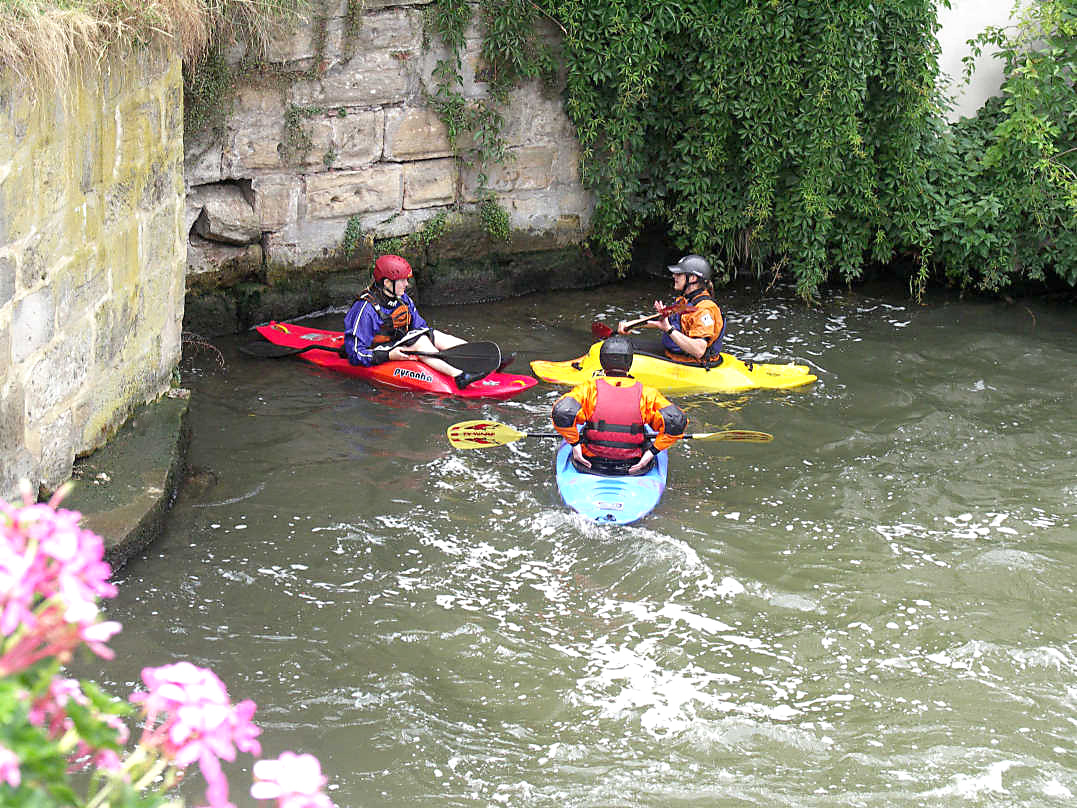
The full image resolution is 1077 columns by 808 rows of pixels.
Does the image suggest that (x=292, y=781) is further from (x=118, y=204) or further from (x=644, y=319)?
(x=644, y=319)

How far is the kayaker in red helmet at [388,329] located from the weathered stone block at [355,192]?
1321mm

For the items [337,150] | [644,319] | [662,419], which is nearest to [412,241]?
[337,150]

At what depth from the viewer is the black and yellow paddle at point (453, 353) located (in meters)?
8.06

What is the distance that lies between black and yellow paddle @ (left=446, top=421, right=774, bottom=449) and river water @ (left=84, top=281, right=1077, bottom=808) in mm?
79

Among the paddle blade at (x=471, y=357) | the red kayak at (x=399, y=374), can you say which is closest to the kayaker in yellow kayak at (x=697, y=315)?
the red kayak at (x=399, y=374)

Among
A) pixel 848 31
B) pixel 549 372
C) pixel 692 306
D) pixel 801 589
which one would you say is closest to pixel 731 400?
pixel 692 306

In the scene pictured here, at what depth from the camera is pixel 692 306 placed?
8.15m

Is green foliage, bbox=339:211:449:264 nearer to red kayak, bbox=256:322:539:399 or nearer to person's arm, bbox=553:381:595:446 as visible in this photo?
red kayak, bbox=256:322:539:399

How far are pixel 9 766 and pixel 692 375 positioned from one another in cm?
710

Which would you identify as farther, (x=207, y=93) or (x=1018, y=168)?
(x=1018, y=168)

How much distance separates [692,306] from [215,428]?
338 cm

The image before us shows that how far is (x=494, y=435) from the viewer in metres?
7.14

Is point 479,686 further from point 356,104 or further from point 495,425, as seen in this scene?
point 356,104

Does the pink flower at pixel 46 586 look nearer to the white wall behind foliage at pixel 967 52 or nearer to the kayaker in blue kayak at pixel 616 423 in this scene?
the kayaker in blue kayak at pixel 616 423
